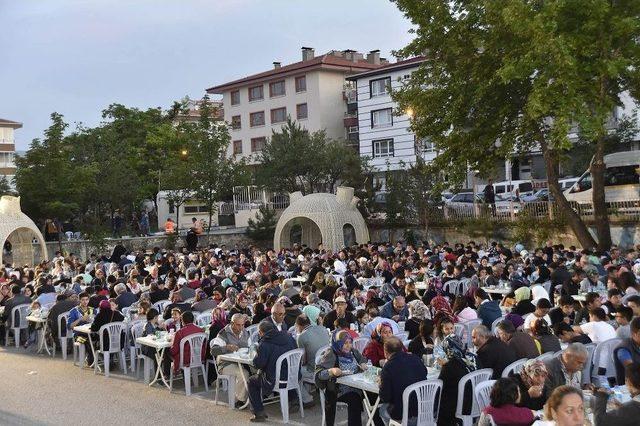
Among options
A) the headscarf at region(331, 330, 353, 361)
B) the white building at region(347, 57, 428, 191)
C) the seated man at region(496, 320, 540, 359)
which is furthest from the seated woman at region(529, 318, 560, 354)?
the white building at region(347, 57, 428, 191)

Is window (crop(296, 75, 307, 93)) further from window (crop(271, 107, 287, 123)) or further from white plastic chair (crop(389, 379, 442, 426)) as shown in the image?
white plastic chair (crop(389, 379, 442, 426))

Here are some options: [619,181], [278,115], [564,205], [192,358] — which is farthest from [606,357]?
[278,115]

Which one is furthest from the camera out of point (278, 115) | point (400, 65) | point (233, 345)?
point (278, 115)

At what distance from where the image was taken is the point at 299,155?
3597 centimetres

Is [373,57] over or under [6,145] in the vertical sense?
over

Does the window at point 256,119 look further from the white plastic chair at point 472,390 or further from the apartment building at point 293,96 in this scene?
the white plastic chair at point 472,390

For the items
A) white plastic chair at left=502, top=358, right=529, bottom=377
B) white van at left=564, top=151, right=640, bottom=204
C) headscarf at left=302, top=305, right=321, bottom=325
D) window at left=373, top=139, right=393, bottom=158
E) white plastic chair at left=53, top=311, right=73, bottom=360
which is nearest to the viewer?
white plastic chair at left=502, top=358, right=529, bottom=377

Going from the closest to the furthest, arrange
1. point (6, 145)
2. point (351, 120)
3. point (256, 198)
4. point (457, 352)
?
point (457, 352) < point (256, 198) < point (351, 120) < point (6, 145)

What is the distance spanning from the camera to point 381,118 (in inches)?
1986

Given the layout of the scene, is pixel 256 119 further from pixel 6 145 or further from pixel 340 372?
pixel 340 372

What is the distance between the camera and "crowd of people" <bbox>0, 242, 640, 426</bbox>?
7426 mm

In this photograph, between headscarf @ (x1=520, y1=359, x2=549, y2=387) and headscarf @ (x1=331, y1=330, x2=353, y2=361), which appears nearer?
headscarf @ (x1=520, y1=359, x2=549, y2=387)

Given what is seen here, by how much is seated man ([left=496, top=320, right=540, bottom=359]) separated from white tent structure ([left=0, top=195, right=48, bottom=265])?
2077 cm

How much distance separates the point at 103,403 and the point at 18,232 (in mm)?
19920
